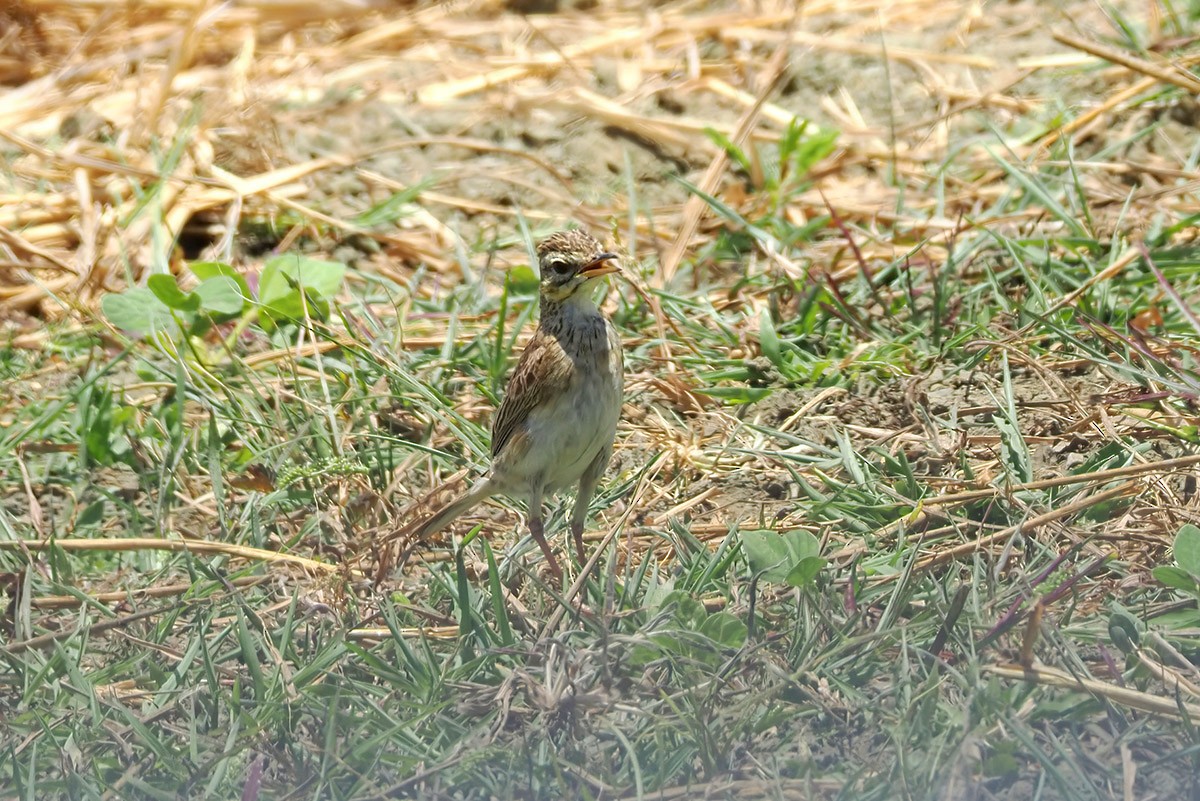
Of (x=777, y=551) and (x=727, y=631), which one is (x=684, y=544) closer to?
(x=777, y=551)

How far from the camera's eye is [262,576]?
13.2 feet

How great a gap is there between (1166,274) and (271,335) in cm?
329

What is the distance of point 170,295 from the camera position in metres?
5.00

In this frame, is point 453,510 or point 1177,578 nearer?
point 1177,578

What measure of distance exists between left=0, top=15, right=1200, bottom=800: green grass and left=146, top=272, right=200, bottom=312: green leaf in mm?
177

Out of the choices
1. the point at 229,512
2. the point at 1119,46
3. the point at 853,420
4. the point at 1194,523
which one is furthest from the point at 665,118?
the point at 1194,523

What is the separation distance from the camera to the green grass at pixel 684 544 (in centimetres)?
295

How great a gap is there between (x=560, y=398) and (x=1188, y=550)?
1707mm

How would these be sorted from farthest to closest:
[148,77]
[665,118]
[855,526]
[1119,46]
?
[148,77]
[665,118]
[1119,46]
[855,526]

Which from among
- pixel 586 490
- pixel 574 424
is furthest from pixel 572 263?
pixel 586 490

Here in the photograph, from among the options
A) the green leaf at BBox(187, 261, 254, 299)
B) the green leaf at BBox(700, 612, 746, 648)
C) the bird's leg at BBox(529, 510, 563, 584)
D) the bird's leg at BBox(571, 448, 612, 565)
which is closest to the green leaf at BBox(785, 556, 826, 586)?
the green leaf at BBox(700, 612, 746, 648)

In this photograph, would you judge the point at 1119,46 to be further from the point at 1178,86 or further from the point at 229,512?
the point at 229,512

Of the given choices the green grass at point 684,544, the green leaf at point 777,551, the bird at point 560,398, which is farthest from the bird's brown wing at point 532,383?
the green leaf at point 777,551

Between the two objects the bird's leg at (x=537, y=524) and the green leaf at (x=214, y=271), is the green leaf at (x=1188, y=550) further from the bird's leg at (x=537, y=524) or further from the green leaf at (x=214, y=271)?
the green leaf at (x=214, y=271)
